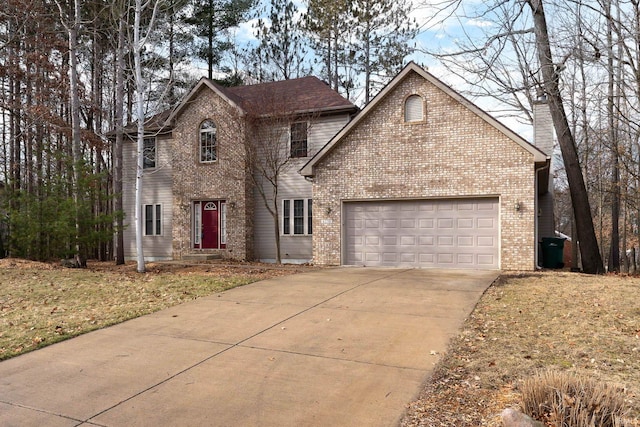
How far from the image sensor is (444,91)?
1358 centimetres

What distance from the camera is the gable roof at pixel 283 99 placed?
16.9 meters

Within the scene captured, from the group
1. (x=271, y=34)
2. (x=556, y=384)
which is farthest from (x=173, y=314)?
(x=271, y=34)

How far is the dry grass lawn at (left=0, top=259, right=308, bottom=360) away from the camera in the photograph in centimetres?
629

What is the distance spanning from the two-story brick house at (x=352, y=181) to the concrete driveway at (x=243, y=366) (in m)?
5.74

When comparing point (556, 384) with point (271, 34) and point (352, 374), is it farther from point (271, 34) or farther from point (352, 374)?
point (271, 34)

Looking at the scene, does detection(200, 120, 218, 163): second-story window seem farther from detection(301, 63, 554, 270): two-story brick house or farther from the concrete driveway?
the concrete driveway

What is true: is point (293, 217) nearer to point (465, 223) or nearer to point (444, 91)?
point (465, 223)

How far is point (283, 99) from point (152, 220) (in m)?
8.36

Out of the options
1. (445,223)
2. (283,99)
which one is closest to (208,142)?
Answer: (283,99)

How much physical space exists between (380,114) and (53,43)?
14.2 meters

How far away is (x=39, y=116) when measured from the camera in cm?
1780

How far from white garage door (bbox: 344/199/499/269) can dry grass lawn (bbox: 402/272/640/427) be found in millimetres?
4746

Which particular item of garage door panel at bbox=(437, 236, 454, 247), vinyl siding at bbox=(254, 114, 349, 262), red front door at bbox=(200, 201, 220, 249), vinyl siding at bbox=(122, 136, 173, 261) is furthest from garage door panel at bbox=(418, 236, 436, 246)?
vinyl siding at bbox=(122, 136, 173, 261)

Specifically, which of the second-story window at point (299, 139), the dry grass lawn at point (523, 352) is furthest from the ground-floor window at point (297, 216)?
the dry grass lawn at point (523, 352)
